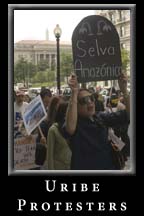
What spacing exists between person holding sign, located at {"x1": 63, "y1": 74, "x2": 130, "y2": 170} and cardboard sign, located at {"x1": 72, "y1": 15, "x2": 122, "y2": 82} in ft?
0.53

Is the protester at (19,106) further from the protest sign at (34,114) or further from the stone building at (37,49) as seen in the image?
the stone building at (37,49)

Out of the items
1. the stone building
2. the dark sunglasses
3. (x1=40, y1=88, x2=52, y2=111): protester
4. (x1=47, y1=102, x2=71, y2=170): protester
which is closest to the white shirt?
(x1=40, y1=88, x2=52, y2=111): protester

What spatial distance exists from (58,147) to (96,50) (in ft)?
4.53

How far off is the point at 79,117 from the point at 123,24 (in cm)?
134

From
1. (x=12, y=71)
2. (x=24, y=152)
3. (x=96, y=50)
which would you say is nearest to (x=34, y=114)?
(x=24, y=152)

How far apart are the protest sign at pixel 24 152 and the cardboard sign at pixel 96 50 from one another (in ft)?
3.42

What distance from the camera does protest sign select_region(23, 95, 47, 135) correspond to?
6777 millimetres

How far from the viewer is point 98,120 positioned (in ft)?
22.4

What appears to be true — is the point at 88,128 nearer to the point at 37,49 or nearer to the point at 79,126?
the point at 79,126

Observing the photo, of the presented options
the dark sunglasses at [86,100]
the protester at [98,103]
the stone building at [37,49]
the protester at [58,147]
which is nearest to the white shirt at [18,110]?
the protester at [58,147]

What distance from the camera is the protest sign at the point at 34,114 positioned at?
22.2 ft

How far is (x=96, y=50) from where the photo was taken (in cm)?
683

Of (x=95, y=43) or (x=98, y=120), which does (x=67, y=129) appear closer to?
(x=98, y=120)

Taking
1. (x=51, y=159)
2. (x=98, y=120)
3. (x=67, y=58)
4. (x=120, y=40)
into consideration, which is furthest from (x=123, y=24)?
(x=51, y=159)
